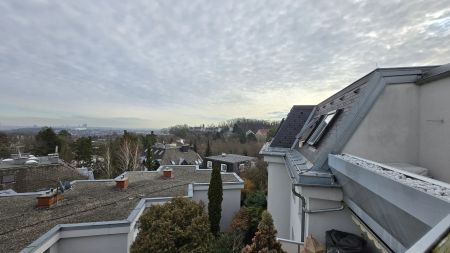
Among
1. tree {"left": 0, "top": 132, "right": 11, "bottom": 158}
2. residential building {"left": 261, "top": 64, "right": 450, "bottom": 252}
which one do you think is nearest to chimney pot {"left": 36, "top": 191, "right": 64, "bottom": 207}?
residential building {"left": 261, "top": 64, "right": 450, "bottom": 252}

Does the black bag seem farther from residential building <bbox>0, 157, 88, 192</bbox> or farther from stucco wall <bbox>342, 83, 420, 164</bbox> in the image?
residential building <bbox>0, 157, 88, 192</bbox>

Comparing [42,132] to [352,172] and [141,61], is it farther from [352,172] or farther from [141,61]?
[352,172]

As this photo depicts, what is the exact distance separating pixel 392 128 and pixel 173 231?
589 cm

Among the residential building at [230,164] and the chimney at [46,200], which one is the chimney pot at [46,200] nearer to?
the chimney at [46,200]

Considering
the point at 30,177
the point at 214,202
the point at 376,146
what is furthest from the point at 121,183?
the point at 376,146

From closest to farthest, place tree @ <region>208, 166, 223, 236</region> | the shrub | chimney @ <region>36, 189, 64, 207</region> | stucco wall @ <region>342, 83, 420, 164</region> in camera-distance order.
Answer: stucco wall @ <region>342, 83, 420, 164</region> < chimney @ <region>36, 189, 64, 207</region> < the shrub < tree @ <region>208, 166, 223, 236</region>

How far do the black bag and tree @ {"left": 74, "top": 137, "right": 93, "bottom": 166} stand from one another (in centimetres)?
3852

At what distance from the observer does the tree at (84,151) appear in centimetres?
3594

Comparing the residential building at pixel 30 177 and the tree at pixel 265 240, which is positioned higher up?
the tree at pixel 265 240

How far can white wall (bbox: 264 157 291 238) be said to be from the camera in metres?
10.5

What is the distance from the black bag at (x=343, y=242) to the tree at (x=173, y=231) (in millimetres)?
3629

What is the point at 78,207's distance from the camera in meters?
9.12

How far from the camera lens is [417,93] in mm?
5219

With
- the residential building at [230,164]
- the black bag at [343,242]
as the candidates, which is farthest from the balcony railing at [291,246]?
the residential building at [230,164]
